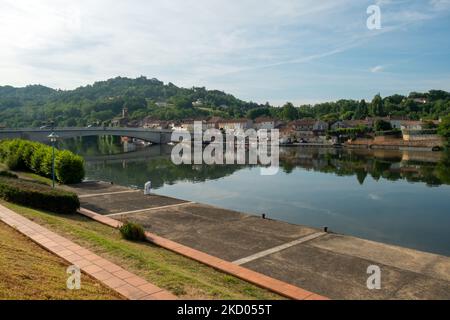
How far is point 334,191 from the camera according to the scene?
1206 inches

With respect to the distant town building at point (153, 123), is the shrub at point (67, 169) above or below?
below

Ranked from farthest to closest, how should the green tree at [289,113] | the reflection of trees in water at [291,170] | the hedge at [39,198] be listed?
the green tree at [289,113]
the reflection of trees in water at [291,170]
the hedge at [39,198]

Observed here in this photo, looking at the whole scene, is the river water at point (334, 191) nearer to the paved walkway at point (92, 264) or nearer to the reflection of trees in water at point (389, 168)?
the reflection of trees in water at point (389, 168)

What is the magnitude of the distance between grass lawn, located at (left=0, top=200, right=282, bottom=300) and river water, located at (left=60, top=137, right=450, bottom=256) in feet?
34.6

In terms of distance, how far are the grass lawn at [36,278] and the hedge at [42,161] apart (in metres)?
19.4

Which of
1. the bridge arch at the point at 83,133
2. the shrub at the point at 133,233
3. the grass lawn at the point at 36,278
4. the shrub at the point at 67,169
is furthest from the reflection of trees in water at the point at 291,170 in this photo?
the grass lawn at the point at 36,278

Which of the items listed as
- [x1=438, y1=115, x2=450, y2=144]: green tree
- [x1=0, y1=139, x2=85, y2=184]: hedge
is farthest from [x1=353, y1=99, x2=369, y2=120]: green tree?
[x1=0, y1=139, x2=85, y2=184]: hedge

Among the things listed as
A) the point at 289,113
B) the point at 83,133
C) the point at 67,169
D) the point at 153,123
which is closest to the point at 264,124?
the point at 289,113

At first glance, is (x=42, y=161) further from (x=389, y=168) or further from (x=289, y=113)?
(x=289, y=113)

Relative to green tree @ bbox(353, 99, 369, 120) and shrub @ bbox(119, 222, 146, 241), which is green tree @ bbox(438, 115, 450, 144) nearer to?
green tree @ bbox(353, 99, 369, 120)

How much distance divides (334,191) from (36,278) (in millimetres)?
26891

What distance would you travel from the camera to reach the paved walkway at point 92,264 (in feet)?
22.9

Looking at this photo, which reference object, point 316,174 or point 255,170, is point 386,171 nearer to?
point 316,174
